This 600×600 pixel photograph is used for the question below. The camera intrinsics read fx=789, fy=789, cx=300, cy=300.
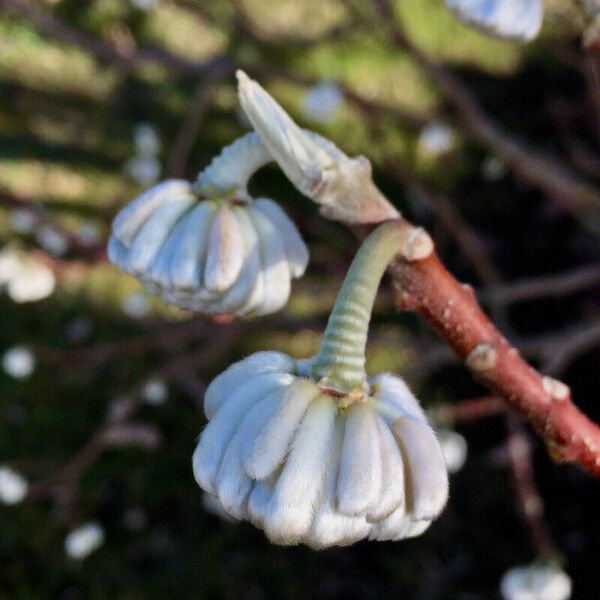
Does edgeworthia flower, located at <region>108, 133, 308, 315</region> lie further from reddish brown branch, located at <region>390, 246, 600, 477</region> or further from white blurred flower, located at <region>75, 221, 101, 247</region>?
white blurred flower, located at <region>75, 221, 101, 247</region>

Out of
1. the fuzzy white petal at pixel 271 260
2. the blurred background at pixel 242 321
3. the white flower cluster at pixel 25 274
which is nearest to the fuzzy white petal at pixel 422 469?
the fuzzy white petal at pixel 271 260

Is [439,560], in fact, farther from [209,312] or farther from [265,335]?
[209,312]

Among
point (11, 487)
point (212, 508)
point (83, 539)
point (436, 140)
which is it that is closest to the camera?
point (11, 487)

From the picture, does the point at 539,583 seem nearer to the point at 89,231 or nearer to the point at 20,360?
the point at 20,360

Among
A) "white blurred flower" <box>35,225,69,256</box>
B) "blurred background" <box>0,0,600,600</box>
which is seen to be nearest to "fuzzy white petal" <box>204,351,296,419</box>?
"blurred background" <box>0,0,600,600</box>

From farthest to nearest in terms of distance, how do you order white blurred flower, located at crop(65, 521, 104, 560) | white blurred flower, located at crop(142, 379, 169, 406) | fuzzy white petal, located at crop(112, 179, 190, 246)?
1. white blurred flower, located at crop(65, 521, 104, 560)
2. white blurred flower, located at crop(142, 379, 169, 406)
3. fuzzy white petal, located at crop(112, 179, 190, 246)

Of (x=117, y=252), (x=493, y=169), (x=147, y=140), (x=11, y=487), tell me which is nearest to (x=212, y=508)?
(x=11, y=487)
